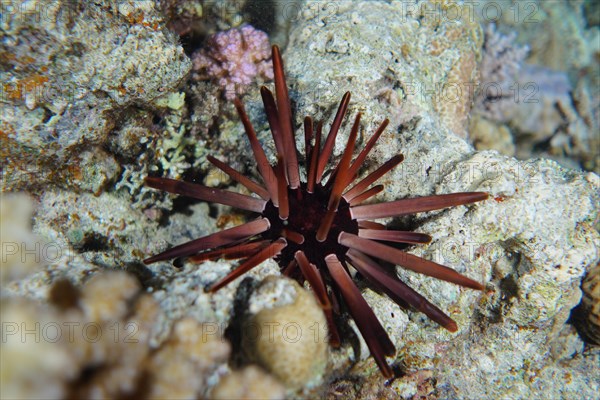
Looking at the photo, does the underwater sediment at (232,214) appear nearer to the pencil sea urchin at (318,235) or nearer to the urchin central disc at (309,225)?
the pencil sea urchin at (318,235)

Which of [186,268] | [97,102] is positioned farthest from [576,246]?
[97,102]

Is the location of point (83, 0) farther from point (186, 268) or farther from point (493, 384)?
point (493, 384)

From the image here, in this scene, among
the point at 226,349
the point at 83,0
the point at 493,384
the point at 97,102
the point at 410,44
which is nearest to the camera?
the point at 226,349

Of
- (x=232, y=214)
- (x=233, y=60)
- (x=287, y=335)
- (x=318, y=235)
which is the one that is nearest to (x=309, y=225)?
(x=318, y=235)

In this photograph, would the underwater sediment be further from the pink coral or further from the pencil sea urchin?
the pencil sea urchin

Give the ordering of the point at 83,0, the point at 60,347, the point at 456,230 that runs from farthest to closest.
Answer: the point at 456,230
the point at 83,0
the point at 60,347

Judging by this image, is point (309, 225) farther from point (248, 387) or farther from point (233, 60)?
point (233, 60)

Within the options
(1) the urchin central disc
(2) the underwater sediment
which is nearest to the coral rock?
(2) the underwater sediment

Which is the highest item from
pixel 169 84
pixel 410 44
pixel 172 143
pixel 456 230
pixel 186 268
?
pixel 410 44
